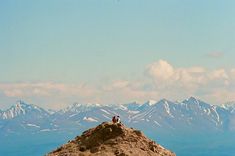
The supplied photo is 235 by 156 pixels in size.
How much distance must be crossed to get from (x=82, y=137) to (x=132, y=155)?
19.4ft

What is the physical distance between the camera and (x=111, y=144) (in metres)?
33.6

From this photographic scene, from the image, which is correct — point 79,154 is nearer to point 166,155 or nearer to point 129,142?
point 129,142

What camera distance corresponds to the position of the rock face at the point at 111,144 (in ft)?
107

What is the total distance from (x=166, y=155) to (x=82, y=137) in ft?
23.4

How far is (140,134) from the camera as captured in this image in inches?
1409

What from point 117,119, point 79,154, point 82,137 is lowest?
point 79,154

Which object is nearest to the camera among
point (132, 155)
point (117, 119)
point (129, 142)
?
point (132, 155)

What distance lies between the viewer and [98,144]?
111 feet

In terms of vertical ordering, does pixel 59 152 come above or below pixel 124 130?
below

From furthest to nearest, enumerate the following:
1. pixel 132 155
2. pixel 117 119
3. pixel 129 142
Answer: pixel 117 119
pixel 129 142
pixel 132 155

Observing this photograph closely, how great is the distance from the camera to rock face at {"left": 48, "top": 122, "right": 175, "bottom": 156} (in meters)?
32.7

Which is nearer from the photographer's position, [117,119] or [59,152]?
[59,152]

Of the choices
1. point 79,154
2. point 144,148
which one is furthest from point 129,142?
point 79,154

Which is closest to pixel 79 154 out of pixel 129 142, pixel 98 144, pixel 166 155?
pixel 98 144
